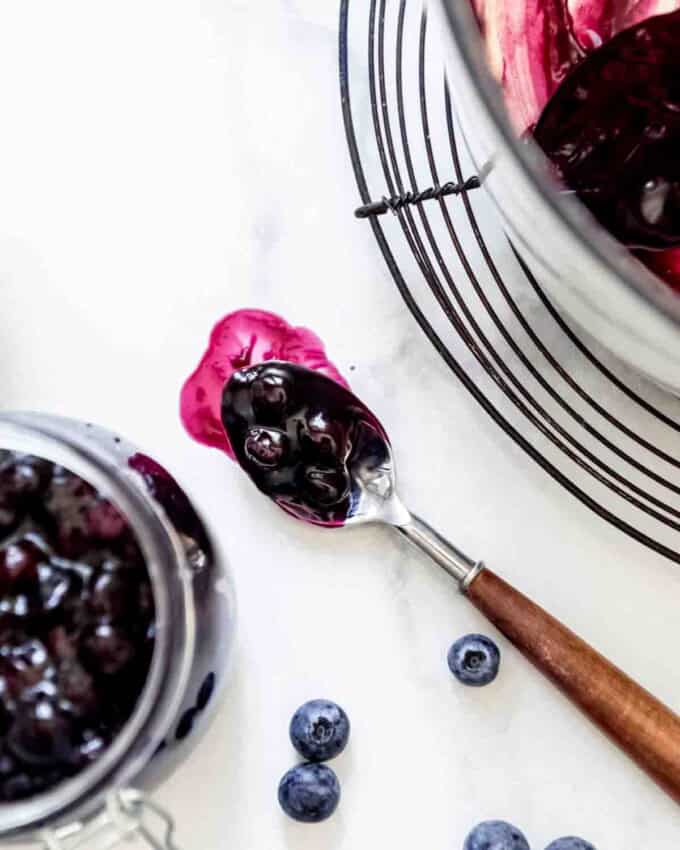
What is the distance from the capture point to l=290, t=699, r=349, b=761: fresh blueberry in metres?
0.68

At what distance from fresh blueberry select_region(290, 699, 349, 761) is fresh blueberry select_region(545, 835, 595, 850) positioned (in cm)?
13

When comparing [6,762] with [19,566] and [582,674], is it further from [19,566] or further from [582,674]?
[582,674]

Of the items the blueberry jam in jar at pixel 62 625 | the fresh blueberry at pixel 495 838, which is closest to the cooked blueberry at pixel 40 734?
the blueberry jam in jar at pixel 62 625

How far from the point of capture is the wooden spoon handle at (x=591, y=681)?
67cm

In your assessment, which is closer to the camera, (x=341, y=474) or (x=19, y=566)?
(x=19, y=566)

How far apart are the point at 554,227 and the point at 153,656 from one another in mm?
270

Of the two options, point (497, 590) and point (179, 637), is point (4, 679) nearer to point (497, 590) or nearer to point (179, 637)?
point (179, 637)

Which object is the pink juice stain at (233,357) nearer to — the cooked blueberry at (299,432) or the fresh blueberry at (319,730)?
the cooked blueberry at (299,432)

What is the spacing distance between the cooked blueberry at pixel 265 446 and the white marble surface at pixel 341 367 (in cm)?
3

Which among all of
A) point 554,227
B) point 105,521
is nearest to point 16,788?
point 105,521

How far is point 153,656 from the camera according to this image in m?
0.57

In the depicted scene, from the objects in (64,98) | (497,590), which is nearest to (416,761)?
(497,590)

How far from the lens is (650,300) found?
1.49ft

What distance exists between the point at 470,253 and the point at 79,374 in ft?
0.82
